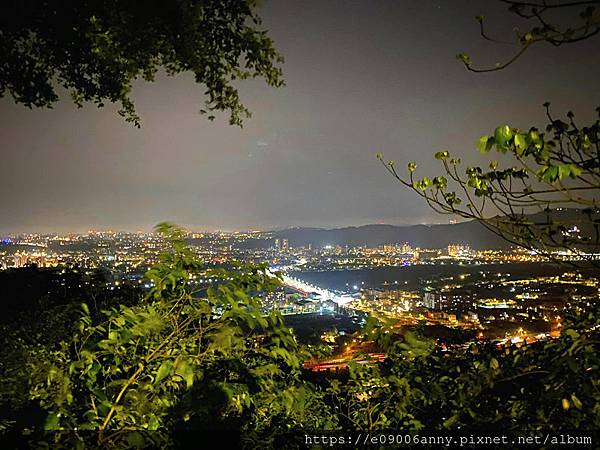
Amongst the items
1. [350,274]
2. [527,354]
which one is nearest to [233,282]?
[527,354]

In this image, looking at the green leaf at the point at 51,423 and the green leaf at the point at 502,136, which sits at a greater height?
the green leaf at the point at 502,136

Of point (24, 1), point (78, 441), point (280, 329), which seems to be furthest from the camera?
point (24, 1)

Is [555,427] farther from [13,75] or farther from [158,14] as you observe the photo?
[13,75]

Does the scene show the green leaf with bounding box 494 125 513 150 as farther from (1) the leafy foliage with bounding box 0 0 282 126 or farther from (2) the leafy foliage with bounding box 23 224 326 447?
(1) the leafy foliage with bounding box 0 0 282 126

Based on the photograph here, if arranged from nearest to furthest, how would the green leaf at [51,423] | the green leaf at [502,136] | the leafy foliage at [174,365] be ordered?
1. the green leaf at [502,136]
2. the green leaf at [51,423]
3. the leafy foliage at [174,365]

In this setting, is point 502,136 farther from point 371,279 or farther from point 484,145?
point 371,279

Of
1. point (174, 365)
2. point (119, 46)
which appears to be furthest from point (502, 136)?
point (119, 46)

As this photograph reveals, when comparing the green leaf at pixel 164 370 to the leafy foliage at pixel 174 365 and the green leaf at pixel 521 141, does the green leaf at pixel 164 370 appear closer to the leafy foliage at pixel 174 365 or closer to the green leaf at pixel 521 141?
the leafy foliage at pixel 174 365

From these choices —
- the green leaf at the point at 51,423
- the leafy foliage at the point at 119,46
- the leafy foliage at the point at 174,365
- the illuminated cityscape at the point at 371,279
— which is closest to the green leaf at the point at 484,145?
the illuminated cityscape at the point at 371,279
